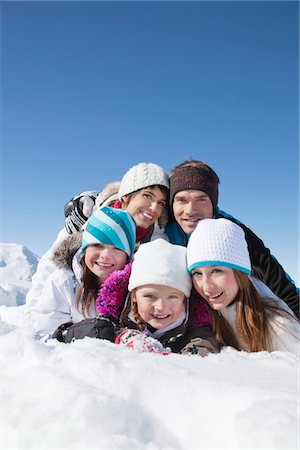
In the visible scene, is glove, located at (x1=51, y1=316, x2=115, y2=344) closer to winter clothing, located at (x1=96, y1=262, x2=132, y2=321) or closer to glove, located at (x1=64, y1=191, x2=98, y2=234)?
winter clothing, located at (x1=96, y1=262, x2=132, y2=321)

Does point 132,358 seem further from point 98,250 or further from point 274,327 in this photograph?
point 98,250

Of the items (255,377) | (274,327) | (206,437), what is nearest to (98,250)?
(274,327)

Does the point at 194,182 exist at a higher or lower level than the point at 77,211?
higher

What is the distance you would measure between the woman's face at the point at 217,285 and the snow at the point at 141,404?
0.96m

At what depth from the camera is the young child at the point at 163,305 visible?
230 centimetres

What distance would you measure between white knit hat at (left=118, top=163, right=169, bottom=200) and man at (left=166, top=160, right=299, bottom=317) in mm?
147

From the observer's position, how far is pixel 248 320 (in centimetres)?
228

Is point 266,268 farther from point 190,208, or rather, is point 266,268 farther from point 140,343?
point 140,343

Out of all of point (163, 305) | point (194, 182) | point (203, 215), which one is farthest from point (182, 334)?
point (194, 182)

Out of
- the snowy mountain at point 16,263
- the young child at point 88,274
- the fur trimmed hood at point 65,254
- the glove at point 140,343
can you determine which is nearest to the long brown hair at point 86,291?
the young child at point 88,274

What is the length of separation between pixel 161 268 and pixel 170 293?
6.9 inches

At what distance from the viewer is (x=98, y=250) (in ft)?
9.53

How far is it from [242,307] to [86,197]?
253 cm

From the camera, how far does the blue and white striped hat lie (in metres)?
2.88
